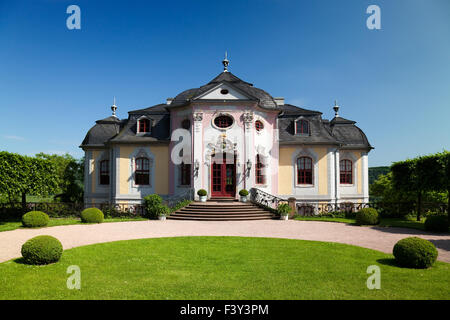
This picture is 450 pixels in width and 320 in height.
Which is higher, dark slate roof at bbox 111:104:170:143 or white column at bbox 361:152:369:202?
dark slate roof at bbox 111:104:170:143

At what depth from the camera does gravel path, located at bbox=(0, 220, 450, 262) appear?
1010 centimetres

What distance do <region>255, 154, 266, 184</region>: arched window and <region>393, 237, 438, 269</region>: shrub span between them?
14.1m

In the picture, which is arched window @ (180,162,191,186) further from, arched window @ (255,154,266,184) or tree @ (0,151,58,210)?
tree @ (0,151,58,210)

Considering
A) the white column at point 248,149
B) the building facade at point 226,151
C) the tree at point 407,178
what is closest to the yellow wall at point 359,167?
the building facade at point 226,151

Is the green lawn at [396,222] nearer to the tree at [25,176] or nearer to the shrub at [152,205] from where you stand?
the shrub at [152,205]

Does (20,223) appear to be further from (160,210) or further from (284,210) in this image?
(284,210)

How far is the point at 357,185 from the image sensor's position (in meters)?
23.5

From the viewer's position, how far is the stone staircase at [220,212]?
16.6m

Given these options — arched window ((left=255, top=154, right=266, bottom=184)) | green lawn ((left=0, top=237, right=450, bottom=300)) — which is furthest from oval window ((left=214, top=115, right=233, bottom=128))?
green lawn ((left=0, top=237, right=450, bottom=300))

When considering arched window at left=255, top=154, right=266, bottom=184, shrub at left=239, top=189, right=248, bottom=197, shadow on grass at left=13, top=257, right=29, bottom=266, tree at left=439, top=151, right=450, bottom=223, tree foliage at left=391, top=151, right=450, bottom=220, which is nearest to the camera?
shadow on grass at left=13, top=257, right=29, bottom=266

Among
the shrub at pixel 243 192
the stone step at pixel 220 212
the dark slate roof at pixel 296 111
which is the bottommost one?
the stone step at pixel 220 212

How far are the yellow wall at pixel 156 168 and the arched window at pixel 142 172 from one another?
560mm
